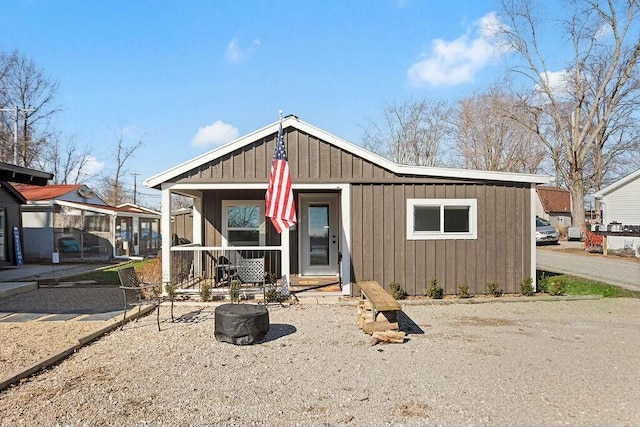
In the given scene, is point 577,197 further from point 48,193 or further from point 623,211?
point 48,193

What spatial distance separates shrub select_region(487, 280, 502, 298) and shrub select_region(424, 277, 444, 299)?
1.03m

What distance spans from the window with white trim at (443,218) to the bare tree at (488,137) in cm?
2283

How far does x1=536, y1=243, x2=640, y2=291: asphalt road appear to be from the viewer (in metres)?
11.1

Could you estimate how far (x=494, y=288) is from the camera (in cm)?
857

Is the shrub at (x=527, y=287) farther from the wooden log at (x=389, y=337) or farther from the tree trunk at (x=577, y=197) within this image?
the tree trunk at (x=577, y=197)

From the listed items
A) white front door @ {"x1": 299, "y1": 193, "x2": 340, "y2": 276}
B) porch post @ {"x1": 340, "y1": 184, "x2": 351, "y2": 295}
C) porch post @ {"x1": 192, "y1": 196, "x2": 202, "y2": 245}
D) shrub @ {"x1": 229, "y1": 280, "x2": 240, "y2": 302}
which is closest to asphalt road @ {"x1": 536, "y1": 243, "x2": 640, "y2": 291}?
porch post @ {"x1": 340, "y1": 184, "x2": 351, "y2": 295}

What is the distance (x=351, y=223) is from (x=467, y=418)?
5.33 m

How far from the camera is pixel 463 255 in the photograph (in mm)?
8727

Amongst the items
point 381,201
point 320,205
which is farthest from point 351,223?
point 320,205

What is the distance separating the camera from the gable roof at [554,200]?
38094 millimetres

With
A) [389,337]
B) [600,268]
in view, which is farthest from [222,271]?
[600,268]

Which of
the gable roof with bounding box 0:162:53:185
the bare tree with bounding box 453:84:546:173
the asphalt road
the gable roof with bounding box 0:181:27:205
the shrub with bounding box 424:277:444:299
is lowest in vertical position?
the asphalt road

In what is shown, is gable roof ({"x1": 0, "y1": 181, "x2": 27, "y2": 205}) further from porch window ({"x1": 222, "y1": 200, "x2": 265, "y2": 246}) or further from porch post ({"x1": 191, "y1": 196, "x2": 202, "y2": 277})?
porch window ({"x1": 222, "y1": 200, "x2": 265, "y2": 246})

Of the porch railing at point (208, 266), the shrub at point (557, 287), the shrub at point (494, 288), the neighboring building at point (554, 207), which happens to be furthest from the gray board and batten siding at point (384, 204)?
the neighboring building at point (554, 207)
